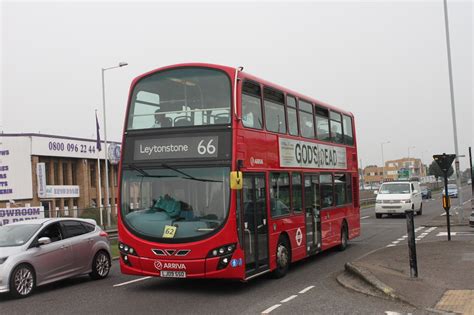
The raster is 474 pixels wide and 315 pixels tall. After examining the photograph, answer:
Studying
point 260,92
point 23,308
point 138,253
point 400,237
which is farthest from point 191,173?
point 400,237

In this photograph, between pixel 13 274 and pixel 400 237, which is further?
pixel 400 237

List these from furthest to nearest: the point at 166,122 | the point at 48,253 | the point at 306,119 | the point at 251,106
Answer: the point at 306,119, the point at 251,106, the point at 48,253, the point at 166,122

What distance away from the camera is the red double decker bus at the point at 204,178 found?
31.8ft

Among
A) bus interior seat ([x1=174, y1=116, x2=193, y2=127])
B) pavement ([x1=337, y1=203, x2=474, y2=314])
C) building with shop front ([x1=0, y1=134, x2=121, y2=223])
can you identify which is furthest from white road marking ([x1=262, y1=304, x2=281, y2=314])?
building with shop front ([x1=0, y1=134, x2=121, y2=223])

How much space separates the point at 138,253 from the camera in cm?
999

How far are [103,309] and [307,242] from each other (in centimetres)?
588

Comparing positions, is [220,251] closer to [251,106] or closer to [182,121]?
[182,121]

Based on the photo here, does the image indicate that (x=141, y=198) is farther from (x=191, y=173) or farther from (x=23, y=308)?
(x=23, y=308)

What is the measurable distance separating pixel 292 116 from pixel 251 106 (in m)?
2.29

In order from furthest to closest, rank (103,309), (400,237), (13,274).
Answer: (400,237)
(13,274)
(103,309)

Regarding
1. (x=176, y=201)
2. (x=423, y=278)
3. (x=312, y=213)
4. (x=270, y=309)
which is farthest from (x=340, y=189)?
(x=270, y=309)

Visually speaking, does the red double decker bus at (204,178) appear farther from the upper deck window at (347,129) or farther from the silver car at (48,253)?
the upper deck window at (347,129)

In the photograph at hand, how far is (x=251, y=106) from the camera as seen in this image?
1102cm

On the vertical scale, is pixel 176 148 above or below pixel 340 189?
above
